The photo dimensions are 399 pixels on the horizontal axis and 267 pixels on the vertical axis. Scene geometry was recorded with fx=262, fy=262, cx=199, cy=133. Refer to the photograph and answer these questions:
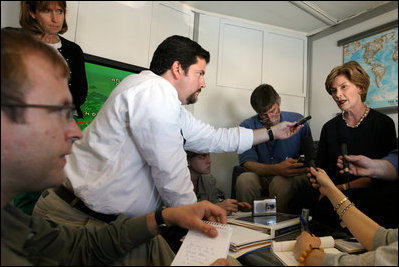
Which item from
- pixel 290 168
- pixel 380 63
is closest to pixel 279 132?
pixel 290 168

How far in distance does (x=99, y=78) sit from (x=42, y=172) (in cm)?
40

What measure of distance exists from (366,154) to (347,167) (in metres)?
0.06

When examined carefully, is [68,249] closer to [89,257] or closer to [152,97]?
[89,257]

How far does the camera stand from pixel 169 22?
2.40 feet

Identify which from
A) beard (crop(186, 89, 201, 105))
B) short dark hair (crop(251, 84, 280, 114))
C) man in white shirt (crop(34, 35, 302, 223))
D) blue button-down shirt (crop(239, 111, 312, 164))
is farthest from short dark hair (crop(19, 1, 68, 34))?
blue button-down shirt (crop(239, 111, 312, 164))

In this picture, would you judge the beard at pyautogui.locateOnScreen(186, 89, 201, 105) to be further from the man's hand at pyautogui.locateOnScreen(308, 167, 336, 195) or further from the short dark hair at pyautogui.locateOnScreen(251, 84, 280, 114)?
the man's hand at pyautogui.locateOnScreen(308, 167, 336, 195)

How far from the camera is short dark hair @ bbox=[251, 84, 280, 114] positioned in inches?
34.7

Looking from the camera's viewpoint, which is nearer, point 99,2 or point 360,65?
point 99,2

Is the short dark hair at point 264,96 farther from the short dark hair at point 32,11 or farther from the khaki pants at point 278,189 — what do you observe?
the short dark hair at point 32,11

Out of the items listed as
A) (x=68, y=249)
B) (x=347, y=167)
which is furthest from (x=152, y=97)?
(x=347, y=167)

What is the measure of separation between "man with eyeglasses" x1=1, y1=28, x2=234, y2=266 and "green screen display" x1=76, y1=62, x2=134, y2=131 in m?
0.21

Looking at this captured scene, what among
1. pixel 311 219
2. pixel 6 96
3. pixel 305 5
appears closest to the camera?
pixel 6 96

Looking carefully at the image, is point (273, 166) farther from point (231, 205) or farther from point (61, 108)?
point (61, 108)

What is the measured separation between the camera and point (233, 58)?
2.85 feet
